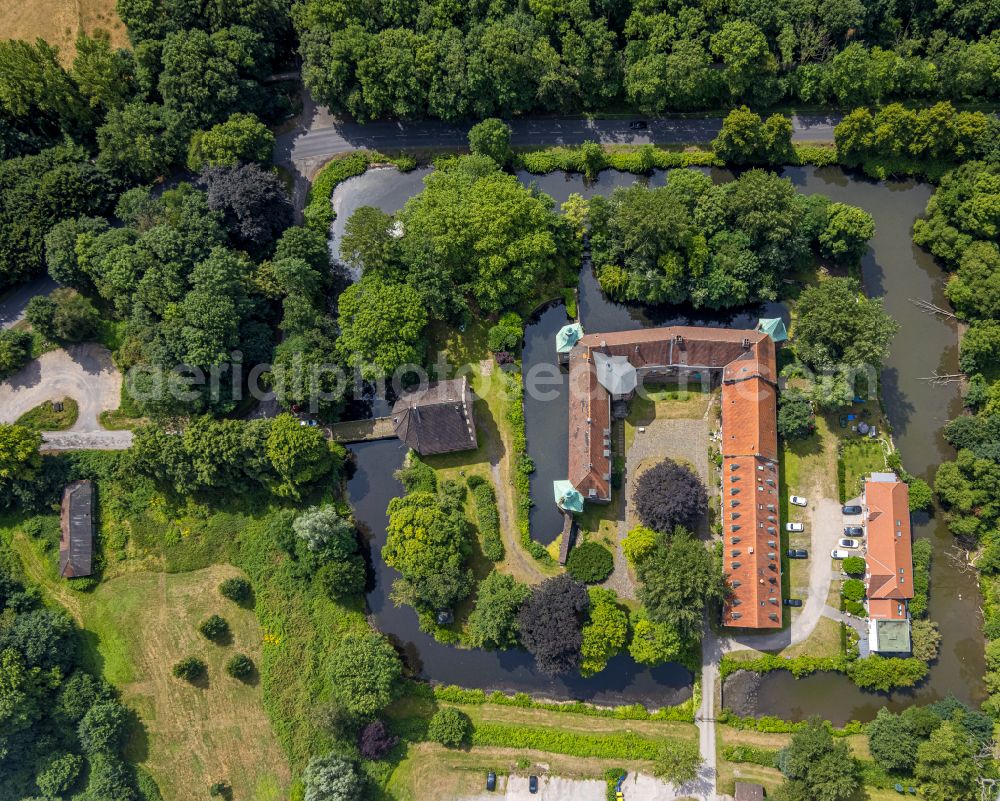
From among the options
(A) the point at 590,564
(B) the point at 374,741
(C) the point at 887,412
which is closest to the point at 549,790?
(B) the point at 374,741

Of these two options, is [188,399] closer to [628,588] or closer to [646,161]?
[628,588]

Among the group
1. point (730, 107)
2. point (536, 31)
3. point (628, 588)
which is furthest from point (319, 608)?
point (730, 107)

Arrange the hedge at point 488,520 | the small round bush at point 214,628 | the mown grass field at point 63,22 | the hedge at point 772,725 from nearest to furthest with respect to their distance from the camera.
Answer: the hedge at point 772,725 < the small round bush at point 214,628 < the hedge at point 488,520 < the mown grass field at point 63,22

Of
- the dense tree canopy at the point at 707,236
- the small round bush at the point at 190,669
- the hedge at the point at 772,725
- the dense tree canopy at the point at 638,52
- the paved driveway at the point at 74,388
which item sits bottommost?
the hedge at the point at 772,725

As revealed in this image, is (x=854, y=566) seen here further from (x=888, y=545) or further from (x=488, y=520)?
(x=488, y=520)

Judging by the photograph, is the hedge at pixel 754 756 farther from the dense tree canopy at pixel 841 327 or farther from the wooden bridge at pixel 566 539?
the dense tree canopy at pixel 841 327

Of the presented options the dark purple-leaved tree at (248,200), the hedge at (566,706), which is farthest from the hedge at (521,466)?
the dark purple-leaved tree at (248,200)

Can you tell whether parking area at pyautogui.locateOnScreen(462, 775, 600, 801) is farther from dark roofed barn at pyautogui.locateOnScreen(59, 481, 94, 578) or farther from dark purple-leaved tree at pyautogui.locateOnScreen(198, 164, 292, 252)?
dark purple-leaved tree at pyautogui.locateOnScreen(198, 164, 292, 252)
